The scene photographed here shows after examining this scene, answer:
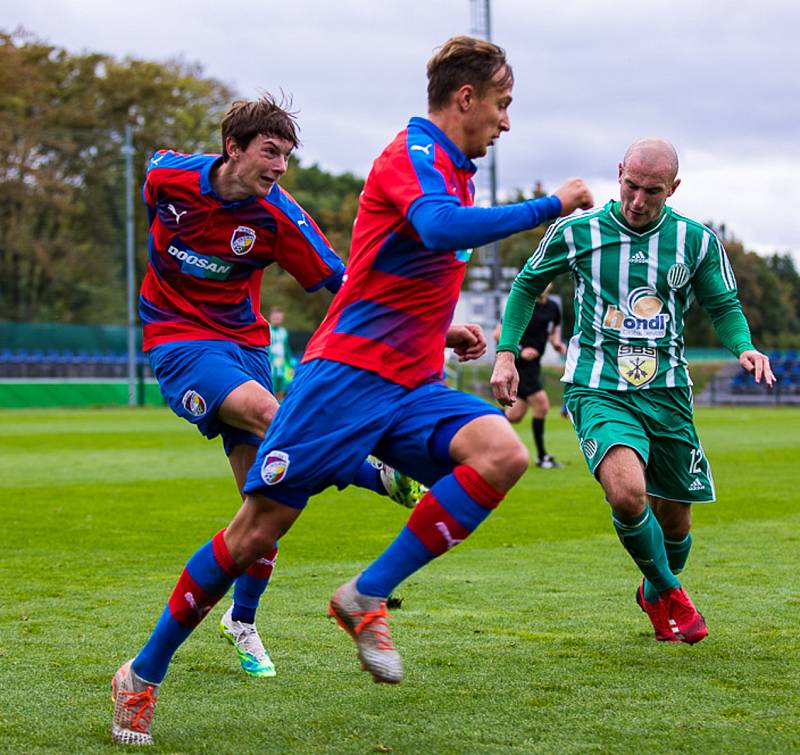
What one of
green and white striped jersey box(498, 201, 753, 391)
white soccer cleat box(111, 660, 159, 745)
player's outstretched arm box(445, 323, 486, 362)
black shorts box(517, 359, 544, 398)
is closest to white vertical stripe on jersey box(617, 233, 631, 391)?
green and white striped jersey box(498, 201, 753, 391)

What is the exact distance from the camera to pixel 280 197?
5359mm

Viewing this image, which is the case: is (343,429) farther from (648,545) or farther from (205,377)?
(648,545)

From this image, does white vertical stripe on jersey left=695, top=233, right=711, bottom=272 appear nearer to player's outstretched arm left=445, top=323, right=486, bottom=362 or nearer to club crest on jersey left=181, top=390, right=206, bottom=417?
player's outstretched arm left=445, top=323, right=486, bottom=362

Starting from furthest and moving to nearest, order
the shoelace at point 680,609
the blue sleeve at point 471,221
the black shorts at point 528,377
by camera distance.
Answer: the black shorts at point 528,377
the shoelace at point 680,609
the blue sleeve at point 471,221

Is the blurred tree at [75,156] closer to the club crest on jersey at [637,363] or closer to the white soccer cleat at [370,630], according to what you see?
the club crest on jersey at [637,363]

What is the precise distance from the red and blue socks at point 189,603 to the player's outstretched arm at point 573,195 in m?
1.53

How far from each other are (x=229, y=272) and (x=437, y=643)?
183 cm

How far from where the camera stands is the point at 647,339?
5457mm

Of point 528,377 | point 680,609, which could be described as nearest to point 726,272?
point 680,609

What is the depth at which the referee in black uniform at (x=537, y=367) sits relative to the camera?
15328 mm

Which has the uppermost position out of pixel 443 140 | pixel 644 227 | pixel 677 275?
pixel 443 140

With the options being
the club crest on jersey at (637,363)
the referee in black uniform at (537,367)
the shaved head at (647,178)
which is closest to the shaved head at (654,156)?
the shaved head at (647,178)

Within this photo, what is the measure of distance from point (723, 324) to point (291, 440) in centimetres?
254

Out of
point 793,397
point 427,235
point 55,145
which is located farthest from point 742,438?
point 55,145
